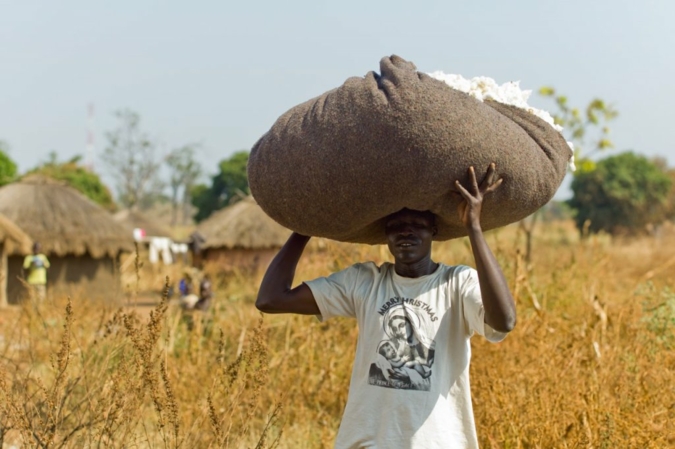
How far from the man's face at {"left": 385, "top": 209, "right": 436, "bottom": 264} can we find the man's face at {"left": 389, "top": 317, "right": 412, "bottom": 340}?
187mm

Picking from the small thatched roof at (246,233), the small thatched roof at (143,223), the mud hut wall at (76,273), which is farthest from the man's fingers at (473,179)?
the small thatched roof at (143,223)

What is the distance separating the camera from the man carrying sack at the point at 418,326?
2.34m

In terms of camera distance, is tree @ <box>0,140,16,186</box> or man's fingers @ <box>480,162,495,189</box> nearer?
man's fingers @ <box>480,162,495,189</box>

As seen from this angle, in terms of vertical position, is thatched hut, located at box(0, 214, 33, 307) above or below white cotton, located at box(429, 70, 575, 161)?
above

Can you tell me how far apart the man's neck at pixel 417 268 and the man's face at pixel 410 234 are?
22mm

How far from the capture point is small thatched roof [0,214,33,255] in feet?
54.1

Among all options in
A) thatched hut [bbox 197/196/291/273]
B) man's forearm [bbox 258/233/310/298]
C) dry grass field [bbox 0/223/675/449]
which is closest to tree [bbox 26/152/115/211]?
thatched hut [bbox 197/196/291/273]

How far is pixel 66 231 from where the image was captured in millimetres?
19859

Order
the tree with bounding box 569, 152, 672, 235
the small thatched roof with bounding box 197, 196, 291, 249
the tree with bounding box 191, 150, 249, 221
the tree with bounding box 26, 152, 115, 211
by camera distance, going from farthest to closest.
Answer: the tree with bounding box 191, 150, 249, 221, the tree with bounding box 26, 152, 115, 211, the tree with bounding box 569, 152, 672, 235, the small thatched roof with bounding box 197, 196, 291, 249

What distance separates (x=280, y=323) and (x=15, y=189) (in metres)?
17.2

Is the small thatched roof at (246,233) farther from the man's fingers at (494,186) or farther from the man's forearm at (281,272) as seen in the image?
the man's fingers at (494,186)

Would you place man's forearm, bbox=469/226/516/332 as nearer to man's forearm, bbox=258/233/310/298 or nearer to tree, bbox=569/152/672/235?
man's forearm, bbox=258/233/310/298

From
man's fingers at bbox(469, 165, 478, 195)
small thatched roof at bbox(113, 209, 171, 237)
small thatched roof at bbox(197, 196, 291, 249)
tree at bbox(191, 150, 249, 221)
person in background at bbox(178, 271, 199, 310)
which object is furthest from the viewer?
tree at bbox(191, 150, 249, 221)

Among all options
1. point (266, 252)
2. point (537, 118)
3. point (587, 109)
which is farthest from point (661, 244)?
point (537, 118)
